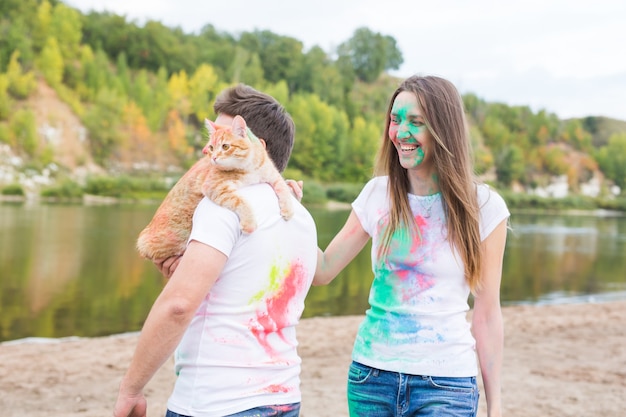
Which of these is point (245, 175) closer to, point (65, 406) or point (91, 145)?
point (65, 406)

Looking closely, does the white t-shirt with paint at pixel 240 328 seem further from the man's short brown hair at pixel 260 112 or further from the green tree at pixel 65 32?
the green tree at pixel 65 32

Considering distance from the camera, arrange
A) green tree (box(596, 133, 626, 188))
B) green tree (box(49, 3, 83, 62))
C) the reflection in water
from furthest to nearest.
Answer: green tree (box(596, 133, 626, 188))
green tree (box(49, 3, 83, 62))
the reflection in water

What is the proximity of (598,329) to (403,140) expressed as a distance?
322 inches

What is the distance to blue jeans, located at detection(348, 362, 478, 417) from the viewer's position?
2.07 m

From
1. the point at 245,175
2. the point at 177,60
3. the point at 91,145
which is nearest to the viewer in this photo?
the point at 245,175

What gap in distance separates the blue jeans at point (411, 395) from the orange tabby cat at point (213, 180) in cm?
68

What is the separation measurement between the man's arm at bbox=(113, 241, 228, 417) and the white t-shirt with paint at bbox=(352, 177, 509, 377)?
75cm

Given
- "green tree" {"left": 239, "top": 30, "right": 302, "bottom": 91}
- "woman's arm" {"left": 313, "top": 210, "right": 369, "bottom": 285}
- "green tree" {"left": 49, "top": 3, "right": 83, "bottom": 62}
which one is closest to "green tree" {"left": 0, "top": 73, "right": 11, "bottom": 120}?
"green tree" {"left": 49, "top": 3, "right": 83, "bottom": 62}

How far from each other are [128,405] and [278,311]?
432 millimetres

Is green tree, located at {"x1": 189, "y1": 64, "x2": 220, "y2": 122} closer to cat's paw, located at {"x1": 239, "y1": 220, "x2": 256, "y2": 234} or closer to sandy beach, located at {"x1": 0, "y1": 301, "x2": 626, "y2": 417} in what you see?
sandy beach, located at {"x1": 0, "y1": 301, "x2": 626, "y2": 417}

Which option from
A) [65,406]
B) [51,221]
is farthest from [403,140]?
[51,221]

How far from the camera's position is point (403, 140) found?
224cm

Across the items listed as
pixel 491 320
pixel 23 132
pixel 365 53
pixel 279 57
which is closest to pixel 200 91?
pixel 23 132

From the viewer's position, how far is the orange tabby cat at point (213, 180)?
6.06 ft
